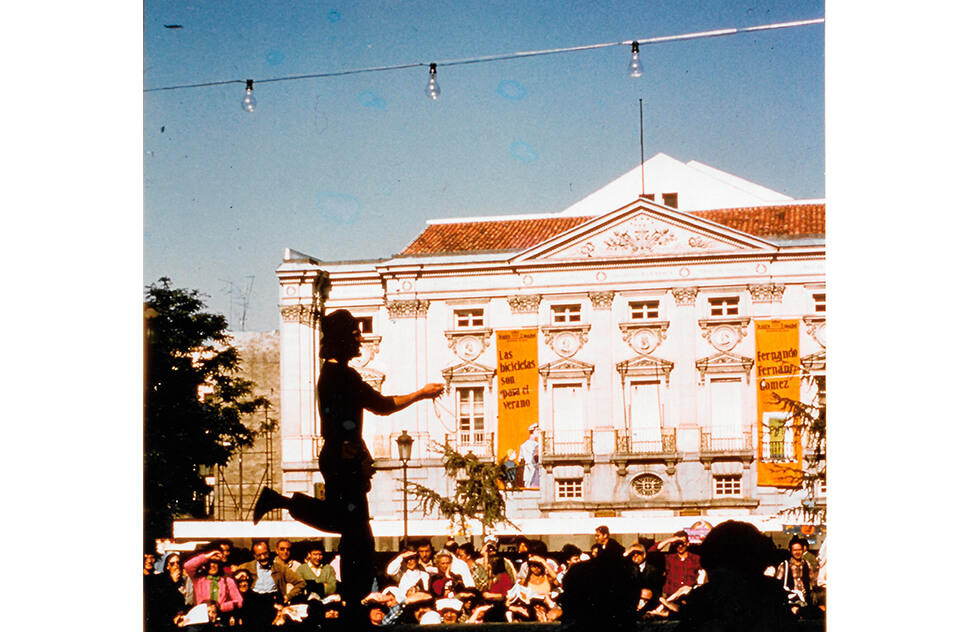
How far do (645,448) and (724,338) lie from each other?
0.80 metres

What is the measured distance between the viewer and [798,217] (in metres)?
6.17

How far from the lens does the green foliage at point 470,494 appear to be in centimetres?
670

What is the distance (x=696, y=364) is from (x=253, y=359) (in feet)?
8.81

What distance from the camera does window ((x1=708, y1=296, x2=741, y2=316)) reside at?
6570mm

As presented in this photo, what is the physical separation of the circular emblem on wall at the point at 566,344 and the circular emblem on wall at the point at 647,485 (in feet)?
2.74

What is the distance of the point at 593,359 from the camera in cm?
667

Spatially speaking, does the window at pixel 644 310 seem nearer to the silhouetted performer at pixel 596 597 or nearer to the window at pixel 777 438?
the window at pixel 777 438

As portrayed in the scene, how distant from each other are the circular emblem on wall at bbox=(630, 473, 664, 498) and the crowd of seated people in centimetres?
32

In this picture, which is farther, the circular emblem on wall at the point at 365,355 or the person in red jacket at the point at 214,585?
the circular emblem on wall at the point at 365,355

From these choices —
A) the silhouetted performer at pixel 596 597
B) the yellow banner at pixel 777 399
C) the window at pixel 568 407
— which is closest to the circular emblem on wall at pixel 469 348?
the window at pixel 568 407

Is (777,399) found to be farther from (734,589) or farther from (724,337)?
(734,589)
